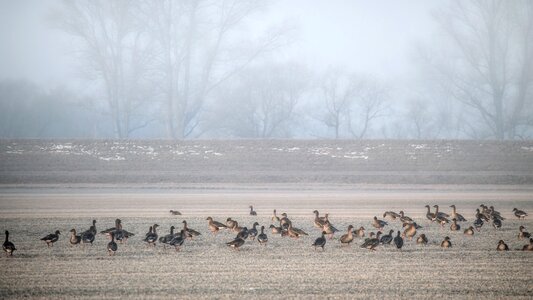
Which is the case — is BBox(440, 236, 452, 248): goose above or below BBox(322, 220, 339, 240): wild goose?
below

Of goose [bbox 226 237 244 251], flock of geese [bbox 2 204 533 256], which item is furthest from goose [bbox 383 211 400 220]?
goose [bbox 226 237 244 251]

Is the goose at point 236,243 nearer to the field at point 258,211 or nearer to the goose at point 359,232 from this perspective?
the field at point 258,211

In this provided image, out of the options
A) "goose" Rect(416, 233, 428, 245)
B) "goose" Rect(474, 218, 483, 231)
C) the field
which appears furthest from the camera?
"goose" Rect(474, 218, 483, 231)

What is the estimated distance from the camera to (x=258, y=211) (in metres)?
22.7

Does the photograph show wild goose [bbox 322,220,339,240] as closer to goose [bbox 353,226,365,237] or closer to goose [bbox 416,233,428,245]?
goose [bbox 353,226,365,237]

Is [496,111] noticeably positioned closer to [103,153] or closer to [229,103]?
[229,103]

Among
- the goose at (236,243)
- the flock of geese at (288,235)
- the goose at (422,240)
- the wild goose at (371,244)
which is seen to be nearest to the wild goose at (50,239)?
the flock of geese at (288,235)

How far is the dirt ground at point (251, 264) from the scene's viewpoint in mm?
10555

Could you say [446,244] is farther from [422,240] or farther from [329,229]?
A: [329,229]

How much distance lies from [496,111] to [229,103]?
84.1 ft

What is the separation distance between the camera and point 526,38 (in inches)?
2119

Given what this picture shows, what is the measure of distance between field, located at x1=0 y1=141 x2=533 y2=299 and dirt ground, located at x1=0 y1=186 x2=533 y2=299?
0.04 metres

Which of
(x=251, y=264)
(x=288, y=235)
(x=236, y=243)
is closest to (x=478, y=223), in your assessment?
(x=288, y=235)

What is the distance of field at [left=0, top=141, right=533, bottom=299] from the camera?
11.0m
